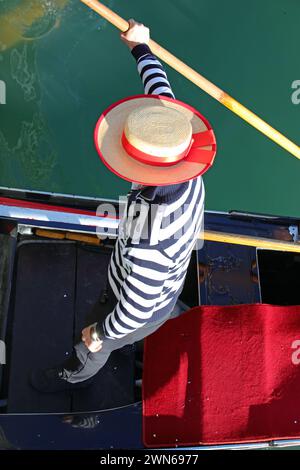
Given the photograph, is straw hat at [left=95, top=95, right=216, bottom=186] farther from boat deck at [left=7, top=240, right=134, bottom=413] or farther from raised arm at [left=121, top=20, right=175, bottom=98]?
boat deck at [left=7, top=240, right=134, bottom=413]

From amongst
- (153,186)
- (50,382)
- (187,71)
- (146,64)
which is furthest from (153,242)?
(50,382)

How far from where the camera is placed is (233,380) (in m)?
2.48

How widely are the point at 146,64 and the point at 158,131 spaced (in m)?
0.52

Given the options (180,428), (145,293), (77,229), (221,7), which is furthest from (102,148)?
(221,7)

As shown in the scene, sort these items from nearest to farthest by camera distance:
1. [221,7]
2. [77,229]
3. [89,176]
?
[77,229] → [89,176] → [221,7]

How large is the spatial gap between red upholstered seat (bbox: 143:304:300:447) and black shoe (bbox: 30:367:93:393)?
319mm

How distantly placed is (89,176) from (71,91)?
1.75ft

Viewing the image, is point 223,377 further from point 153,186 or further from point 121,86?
point 121,86

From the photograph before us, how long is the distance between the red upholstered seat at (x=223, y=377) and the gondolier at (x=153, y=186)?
55 centimetres

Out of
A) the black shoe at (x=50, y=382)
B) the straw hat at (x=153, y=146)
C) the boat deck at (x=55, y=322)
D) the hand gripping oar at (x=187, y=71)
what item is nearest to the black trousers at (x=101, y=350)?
the black shoe at (x=50, y=382)

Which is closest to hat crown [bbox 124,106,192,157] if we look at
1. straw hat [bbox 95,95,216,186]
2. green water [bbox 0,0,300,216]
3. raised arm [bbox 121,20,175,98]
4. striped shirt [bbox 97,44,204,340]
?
straw hat [bbox 95,95,216,186]

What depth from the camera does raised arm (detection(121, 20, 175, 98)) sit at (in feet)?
6.66

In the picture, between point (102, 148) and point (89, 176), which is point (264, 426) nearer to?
point (102, 148)

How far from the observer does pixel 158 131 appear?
5.61 ft
